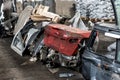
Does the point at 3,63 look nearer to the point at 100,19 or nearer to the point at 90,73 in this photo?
the point at 90,73

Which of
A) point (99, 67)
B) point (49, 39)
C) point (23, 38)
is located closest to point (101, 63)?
point (99, 67)

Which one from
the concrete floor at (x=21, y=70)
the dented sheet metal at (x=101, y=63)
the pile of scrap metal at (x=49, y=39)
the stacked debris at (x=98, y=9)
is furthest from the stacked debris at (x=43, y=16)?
the dented sheet metal at (x=101, y=63)

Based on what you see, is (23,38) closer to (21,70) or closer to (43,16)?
(43,16)

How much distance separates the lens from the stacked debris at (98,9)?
1328cm

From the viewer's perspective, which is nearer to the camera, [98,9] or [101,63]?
[101,63]

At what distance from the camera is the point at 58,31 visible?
794cm

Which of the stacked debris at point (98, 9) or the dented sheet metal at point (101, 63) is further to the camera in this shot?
the stacked debris at point (98, 9)

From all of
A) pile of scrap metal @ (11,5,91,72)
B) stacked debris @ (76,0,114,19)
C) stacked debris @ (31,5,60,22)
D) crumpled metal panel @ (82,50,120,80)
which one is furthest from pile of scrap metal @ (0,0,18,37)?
crumpled metal panel @ (82,50,120,80)

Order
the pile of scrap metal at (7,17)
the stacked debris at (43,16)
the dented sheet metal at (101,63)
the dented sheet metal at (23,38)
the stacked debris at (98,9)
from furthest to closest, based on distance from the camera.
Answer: the stacked debris at (98,9), the pile of scrap metal at (7,17), the stacked debris at (43,16), the dented sheet metal at (23,38), the dented sheet metal at (101,63)

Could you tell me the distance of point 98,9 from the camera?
13359mm

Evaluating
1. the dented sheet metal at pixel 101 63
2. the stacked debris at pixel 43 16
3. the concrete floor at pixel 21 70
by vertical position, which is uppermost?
the stacked debris at pixel 43 16

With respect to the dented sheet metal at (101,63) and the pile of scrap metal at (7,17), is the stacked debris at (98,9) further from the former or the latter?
the dented sheet metal at (101,63)

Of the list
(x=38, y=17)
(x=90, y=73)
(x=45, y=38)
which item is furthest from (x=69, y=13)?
(x=90, y=73)

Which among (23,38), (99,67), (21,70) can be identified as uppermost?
(99,67)
